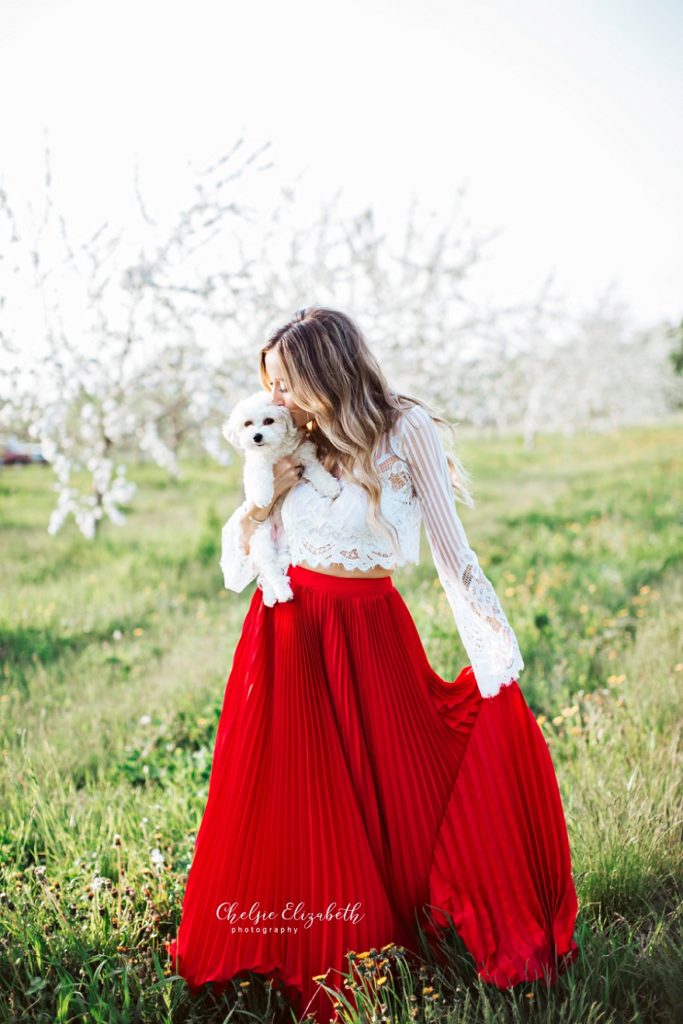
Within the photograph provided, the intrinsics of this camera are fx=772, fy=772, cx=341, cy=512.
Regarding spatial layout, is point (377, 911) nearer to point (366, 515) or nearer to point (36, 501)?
point (366, 515)

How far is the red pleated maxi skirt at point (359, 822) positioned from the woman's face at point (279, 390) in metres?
0.54

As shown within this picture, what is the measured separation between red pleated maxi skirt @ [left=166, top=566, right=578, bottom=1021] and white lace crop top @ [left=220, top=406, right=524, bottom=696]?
10cm

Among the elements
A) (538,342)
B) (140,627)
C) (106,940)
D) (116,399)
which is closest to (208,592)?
(140,627)

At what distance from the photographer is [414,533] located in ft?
8.05

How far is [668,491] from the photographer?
36.3 feet

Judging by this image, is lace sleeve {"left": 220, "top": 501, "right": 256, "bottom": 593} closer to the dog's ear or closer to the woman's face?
the dog's ear

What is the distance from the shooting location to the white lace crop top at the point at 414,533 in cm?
232

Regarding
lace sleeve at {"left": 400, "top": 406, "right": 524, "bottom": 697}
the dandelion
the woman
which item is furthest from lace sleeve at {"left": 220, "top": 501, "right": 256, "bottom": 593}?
the dandelion

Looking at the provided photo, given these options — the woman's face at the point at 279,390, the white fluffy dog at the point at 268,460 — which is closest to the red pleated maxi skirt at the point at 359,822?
the white fluffy dog at the point at 268,460

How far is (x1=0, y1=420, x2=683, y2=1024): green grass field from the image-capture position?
2.20 meters

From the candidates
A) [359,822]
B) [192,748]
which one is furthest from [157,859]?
[192,748]

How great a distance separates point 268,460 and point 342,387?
0.33 meters

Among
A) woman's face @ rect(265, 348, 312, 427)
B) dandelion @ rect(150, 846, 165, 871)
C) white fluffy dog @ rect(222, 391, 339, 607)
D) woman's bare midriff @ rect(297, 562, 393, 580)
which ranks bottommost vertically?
dandelion @ rect(150, 846, 165, 871)

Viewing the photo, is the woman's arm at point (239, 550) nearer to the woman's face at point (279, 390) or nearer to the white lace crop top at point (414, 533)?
the white lace crop top at point (414, 533)
